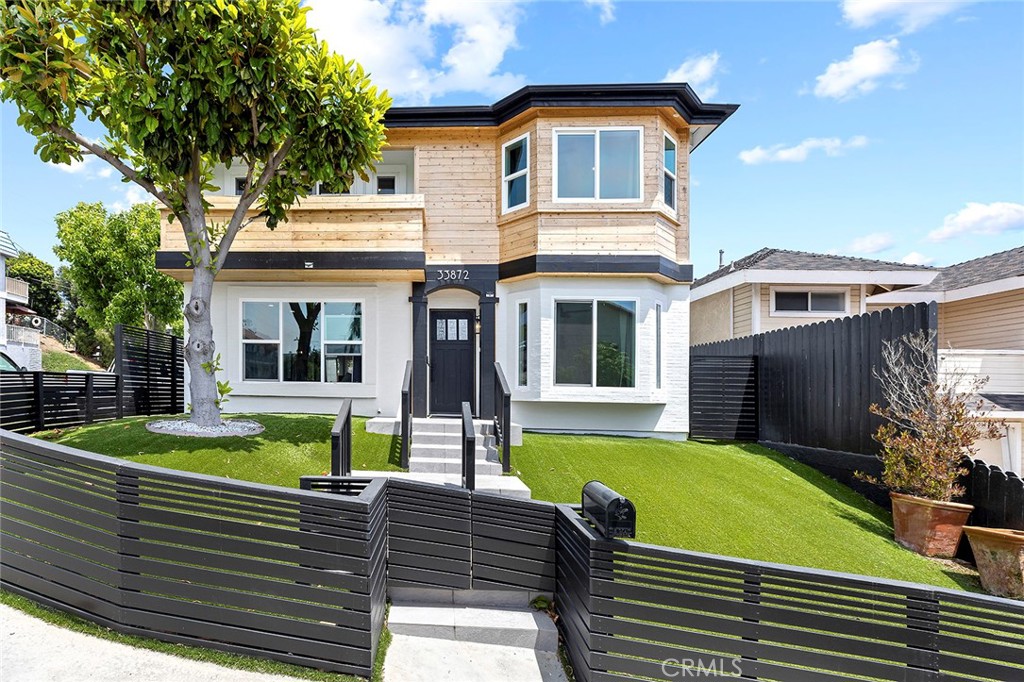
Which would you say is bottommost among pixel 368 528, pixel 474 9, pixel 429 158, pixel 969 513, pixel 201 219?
pixel 969 513

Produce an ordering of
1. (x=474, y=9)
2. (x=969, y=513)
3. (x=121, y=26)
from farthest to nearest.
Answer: (x=474, y=9)
(x=121, y=26)
(x=969, y=513)

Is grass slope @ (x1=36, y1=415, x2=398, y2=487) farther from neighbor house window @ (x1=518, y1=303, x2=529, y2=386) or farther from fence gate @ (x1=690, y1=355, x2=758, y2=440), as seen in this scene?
fence gate @ (x1=690, y1=355, x2=758, y2=440)

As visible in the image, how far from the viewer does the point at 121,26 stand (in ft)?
20.5

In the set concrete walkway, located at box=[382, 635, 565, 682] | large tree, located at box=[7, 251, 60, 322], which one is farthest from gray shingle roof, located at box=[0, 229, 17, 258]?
concrete walkway, located at box=[382, 635, 565, 682]

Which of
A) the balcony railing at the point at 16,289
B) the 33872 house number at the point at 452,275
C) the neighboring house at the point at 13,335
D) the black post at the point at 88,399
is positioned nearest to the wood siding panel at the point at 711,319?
the 33872 house number at the point at 452,275

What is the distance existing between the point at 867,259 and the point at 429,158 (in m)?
13.2

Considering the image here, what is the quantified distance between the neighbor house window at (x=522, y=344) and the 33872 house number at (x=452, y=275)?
128cm

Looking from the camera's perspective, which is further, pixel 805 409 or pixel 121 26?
pixel 805 409

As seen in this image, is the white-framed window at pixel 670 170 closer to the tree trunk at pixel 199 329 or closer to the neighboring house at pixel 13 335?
the tree trunk at pixel 199 329

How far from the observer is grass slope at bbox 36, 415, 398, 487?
6156 millimetres

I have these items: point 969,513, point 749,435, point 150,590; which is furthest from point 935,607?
point 749,435

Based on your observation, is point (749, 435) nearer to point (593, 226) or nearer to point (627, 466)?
point (627, 466)

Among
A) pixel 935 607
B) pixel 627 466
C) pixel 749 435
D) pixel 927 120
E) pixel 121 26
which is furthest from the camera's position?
pixel 749 435

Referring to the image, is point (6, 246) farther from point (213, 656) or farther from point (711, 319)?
point (711, 319)
